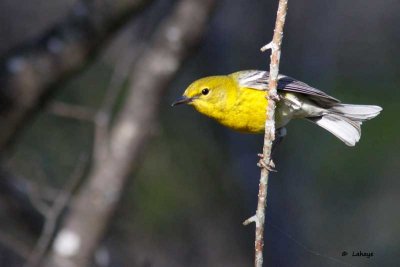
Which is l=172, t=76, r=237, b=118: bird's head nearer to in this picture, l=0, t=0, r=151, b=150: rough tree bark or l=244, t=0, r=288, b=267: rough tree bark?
l=244, t=0, r=288, b=267: rough tree bark

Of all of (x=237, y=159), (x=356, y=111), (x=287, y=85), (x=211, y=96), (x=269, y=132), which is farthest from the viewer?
(x=237, y=159)

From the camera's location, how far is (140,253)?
659cm

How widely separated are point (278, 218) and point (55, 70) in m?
3.21

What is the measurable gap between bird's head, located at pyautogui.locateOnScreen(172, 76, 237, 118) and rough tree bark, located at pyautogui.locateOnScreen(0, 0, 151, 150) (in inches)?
54.9

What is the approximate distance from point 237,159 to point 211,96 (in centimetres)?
338

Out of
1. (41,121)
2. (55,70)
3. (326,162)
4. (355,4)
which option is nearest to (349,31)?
(355,4)

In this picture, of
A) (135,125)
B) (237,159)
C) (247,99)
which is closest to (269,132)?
(247,99)

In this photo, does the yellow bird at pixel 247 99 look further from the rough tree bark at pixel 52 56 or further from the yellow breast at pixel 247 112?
the rough tree bark at pixel 52 56

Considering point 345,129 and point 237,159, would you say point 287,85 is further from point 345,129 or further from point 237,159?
point 237,159

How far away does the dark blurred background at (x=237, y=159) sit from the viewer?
689 cm

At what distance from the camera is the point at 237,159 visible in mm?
7457

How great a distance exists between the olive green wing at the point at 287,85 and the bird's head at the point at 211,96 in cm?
14

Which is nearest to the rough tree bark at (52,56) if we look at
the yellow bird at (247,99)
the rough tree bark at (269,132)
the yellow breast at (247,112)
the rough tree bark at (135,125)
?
the rough tree bark at (135,125)

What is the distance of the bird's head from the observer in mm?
4113
